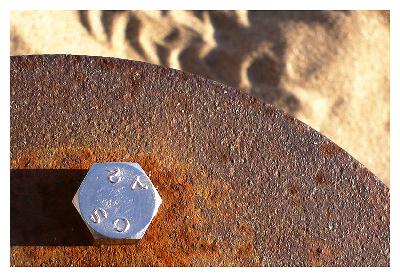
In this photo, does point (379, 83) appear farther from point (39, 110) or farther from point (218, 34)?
point (39, 110)

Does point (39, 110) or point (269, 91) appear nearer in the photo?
point (39, 110)

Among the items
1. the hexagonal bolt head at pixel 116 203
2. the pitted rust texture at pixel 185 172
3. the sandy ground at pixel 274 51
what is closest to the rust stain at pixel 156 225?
the pitted rust texture at pixel 185 172

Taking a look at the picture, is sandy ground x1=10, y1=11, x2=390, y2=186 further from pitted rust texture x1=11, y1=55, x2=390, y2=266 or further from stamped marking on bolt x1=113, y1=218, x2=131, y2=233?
stamped marking on bolt x1=113, y1=218, x2=131, y2=233

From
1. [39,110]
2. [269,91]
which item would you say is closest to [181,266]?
[39,110]

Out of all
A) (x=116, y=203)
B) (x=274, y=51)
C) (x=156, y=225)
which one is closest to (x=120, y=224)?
(x=116, y=203)

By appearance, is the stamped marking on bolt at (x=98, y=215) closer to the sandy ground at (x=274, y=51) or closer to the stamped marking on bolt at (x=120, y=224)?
the stamped marking on bolt at (x=120, y=224)

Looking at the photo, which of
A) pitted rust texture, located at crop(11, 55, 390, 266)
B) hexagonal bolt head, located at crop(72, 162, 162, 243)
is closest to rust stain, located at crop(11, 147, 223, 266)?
pitted rust texture, located at crop(11, 55, 390, 266)

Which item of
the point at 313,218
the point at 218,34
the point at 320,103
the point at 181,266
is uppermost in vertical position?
the point at 218,34
